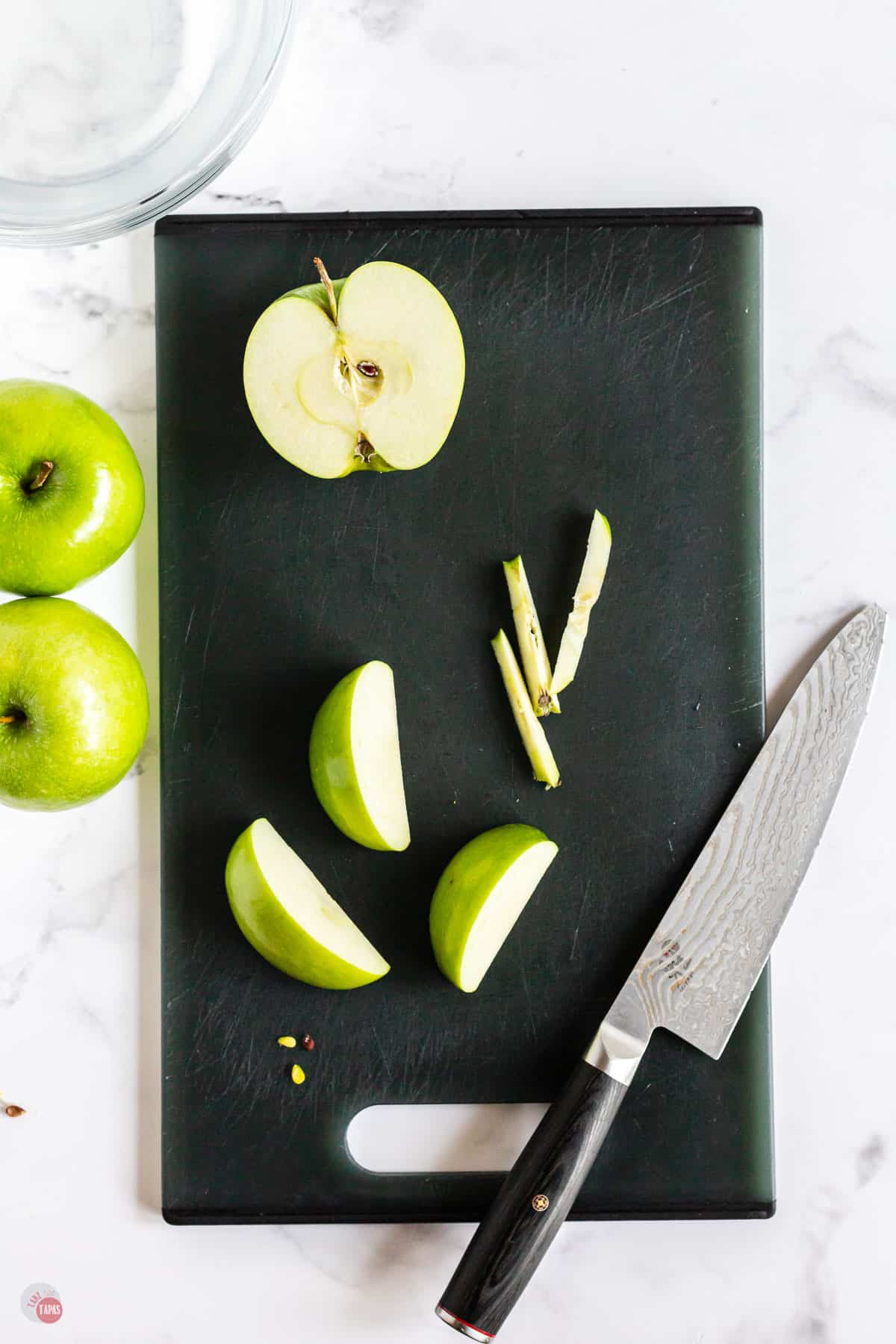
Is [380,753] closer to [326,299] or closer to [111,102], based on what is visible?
[326,299]

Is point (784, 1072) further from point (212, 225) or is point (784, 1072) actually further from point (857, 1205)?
point (212, 225)

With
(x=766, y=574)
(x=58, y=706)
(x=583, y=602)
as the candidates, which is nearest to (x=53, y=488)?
(x=58, y=706)

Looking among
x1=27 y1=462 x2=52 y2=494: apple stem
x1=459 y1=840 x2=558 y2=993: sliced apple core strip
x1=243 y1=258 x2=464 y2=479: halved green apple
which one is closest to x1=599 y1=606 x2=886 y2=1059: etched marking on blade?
x1=459 y1=840 x2=558 y2=993: sliced apple core strip

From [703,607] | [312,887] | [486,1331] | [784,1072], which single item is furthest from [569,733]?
[486,1331]

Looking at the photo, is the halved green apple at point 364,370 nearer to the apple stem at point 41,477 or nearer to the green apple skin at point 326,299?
the green apple skin at point 326,299

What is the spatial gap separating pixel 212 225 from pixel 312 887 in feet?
2.32

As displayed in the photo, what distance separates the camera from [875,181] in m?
1.27

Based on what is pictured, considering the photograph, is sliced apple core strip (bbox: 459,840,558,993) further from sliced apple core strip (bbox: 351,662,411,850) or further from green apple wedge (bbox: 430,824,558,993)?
sliced apple core strip (bbox: 351,662,411,850)

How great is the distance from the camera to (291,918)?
3.67ft

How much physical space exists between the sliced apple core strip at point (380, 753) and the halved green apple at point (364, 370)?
0.74 feet

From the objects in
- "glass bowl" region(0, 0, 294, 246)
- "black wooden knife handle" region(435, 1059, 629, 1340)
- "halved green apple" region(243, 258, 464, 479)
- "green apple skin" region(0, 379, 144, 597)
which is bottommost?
"black wooden knife handle" region(435, 1059, 629, 1340)

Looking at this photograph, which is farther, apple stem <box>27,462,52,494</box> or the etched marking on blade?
the etched marking on blade

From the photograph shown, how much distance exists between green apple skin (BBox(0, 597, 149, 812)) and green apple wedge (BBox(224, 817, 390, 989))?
0.16 metres
